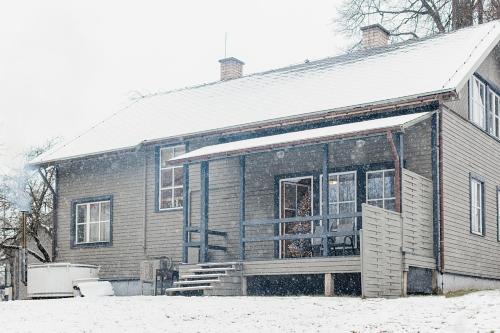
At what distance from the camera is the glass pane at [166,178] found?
71.1 ft

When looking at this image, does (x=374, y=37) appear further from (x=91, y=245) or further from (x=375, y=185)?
(x=91, y=245)

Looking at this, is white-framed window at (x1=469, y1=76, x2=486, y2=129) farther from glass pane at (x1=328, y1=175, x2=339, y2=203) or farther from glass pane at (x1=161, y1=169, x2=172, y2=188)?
glass pane at (x1=161, y1=169, x2=172, y2=188)

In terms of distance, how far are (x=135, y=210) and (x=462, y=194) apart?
28.7 ft

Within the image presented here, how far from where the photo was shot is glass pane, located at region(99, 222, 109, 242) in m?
22.8

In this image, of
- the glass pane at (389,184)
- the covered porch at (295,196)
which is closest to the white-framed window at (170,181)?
the covered porch at (295,196)

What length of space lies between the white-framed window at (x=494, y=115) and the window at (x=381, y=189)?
393cm

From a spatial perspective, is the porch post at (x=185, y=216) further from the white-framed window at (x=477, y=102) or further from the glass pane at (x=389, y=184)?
the white-framed window at (x=477, y=102)

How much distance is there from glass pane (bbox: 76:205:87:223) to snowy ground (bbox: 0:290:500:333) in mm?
8012

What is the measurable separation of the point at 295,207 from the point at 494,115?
225 inches

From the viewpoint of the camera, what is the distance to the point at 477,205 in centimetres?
1936

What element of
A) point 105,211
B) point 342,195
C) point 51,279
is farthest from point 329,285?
point 105,211

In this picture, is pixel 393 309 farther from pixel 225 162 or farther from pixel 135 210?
pixel 135 210

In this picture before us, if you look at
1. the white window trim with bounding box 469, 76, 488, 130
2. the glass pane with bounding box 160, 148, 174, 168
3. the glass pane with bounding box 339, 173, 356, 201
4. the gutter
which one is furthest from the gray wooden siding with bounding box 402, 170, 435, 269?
the glass pane with bounding box 160, 148, 174, 168

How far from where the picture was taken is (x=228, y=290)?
57.7 feet
